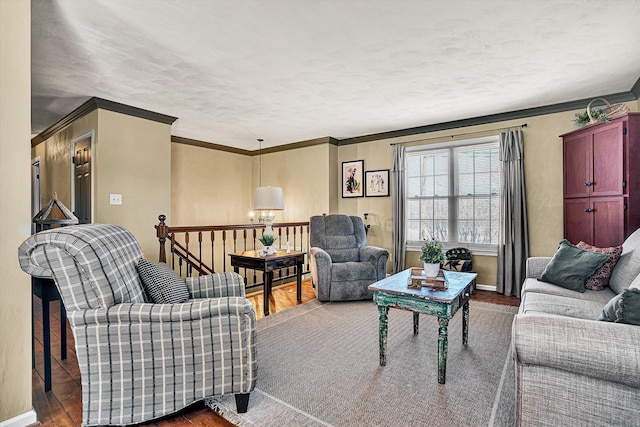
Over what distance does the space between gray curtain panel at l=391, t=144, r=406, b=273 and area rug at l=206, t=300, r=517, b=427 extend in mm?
1792

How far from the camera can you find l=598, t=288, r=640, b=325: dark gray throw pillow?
1430mm

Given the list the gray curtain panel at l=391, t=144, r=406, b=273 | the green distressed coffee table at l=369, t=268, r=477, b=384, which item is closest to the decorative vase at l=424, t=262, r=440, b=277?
the green distressed coffee table at l=369, t=268, r=477, b=384

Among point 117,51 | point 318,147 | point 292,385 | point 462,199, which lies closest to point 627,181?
point 462,199

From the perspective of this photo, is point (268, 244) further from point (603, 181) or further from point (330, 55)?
point (603, 181)

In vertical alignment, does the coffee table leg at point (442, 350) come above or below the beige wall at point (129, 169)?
below

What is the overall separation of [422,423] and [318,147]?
476 cm

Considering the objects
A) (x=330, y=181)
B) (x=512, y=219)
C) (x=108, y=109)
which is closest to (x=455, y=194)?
(x=512, y=219)

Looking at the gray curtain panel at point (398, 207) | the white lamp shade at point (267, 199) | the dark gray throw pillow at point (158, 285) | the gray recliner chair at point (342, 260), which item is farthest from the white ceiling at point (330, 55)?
the dark gray throw pillow at point (158, 285)

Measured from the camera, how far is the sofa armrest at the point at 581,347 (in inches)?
51.3

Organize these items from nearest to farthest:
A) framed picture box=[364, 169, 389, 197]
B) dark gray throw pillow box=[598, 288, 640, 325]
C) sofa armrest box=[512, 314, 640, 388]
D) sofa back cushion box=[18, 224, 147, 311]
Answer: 1. sofa armrest box=[512, 314, 640, 388]
2. dark gray throw pillow box=[598, 288, 640, 325]
3. sofa back cushion box=[18, 224, 147, 311]
4. framed picture box=[364, 169, 389, 197]

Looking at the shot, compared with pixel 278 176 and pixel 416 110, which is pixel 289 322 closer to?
pixel 416 110

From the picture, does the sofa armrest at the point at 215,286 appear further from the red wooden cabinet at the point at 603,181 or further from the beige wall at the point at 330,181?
the red wooden cabinet at the point at 603,181

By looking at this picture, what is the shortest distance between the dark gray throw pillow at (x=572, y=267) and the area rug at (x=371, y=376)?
650mm

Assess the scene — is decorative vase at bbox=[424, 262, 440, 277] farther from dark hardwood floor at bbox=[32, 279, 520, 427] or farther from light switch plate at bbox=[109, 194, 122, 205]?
light switch plate at bbox=[109, 194, 122, 205]
